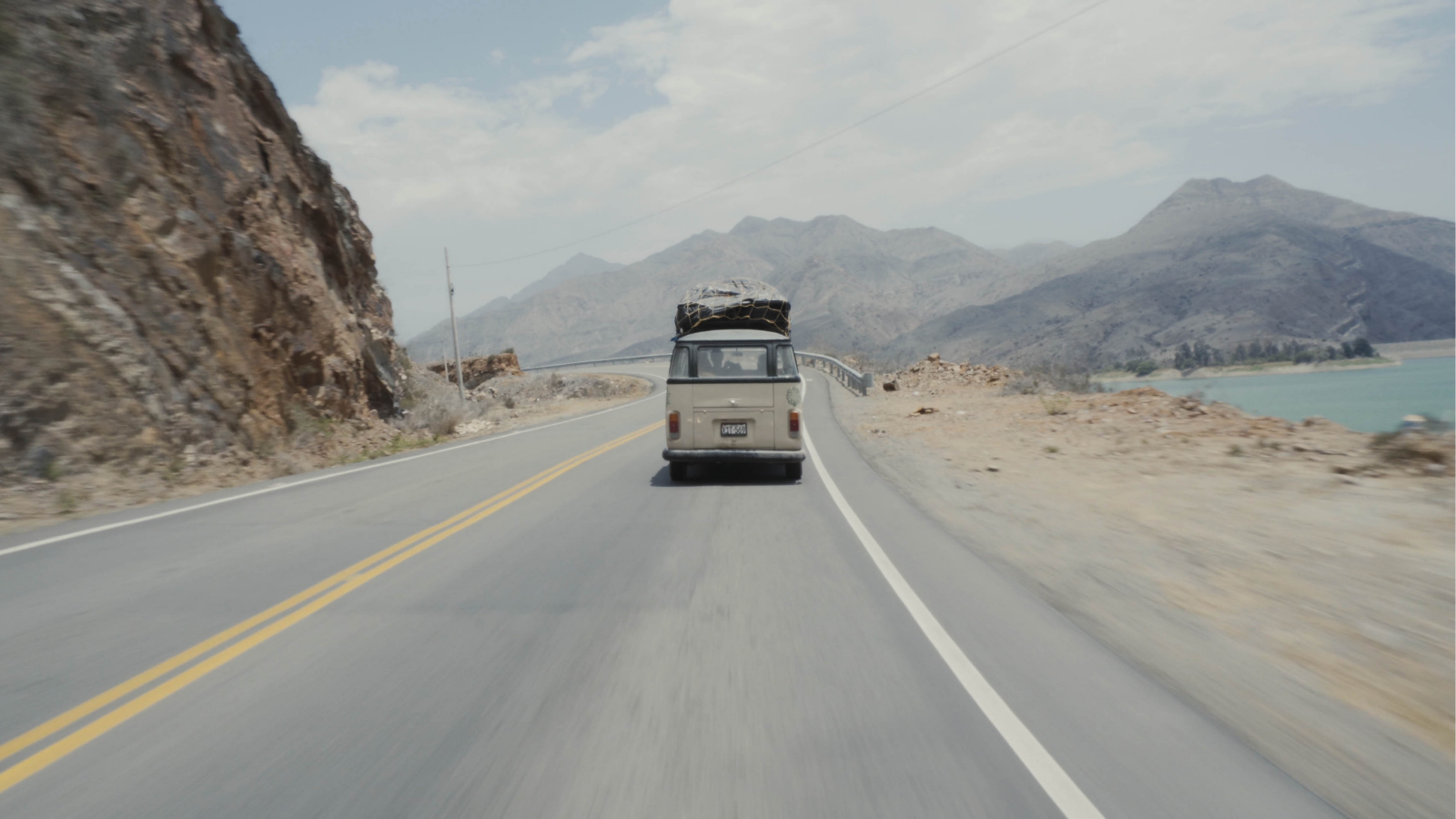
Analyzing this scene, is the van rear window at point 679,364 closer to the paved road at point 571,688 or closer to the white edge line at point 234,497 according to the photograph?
the paved road at point 571,688

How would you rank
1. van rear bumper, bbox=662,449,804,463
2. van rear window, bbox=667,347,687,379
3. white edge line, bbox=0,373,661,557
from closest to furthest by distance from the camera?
white edge line, bbox=0,373,661,557 < van rear bumper, bbox=662,449,804,463 < van rear window, bbox=667,347,687,379

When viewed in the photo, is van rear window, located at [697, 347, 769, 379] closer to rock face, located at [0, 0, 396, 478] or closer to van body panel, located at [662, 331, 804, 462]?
van body panel, located at [662, 331, 804, 462]

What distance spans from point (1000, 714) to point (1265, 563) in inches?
164

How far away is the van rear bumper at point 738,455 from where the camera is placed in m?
11.3

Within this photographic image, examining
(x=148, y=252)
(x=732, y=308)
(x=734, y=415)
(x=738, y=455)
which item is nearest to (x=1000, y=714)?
(x=738, y=455)

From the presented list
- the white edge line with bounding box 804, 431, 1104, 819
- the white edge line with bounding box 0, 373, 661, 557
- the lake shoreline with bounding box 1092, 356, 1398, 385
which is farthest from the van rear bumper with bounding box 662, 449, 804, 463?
the lake shoreline with bounding box 1092, 356, 1398, 385

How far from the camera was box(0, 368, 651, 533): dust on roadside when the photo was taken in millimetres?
9406

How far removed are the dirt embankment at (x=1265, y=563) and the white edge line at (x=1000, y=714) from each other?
0.96 metres

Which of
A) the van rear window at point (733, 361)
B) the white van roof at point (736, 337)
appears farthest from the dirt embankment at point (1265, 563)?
the white van roof at point (736, 337)

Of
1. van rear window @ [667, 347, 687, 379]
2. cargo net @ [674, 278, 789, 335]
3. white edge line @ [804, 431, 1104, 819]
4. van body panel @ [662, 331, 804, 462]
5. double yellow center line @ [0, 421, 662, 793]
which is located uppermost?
cargo net @ [674, 278, 789, 335]

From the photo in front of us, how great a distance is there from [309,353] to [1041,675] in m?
16.6

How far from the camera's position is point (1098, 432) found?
1505 centimetres

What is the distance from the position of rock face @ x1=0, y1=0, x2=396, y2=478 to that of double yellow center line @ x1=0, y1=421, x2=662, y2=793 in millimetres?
6193

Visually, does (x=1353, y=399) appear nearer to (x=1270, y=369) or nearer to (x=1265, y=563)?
(x=1265, y=563)
